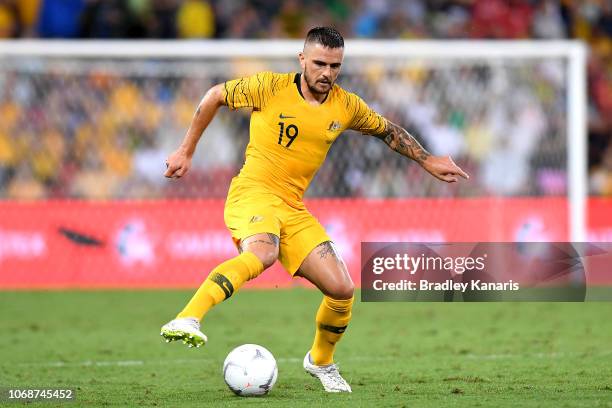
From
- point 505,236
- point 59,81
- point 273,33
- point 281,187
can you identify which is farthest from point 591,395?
point 273,33

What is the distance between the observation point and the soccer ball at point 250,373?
7684 millimetres

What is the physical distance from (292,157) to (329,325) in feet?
3.84

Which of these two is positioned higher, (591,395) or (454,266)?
(454,266)

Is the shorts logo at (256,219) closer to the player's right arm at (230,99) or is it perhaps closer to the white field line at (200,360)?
the player's right arm at (230,99)

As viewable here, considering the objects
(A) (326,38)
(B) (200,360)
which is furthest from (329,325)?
(B) (200,360)

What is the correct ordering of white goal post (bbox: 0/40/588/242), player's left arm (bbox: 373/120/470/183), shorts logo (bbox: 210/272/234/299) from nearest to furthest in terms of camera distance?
shorts logo (bbox: 210/272/234/299) → player's left arm (bbox: 373/120/470/183) → white goal post (bbox: 0/40/588/242)

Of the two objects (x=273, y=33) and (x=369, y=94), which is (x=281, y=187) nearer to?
(x=369, y=94)

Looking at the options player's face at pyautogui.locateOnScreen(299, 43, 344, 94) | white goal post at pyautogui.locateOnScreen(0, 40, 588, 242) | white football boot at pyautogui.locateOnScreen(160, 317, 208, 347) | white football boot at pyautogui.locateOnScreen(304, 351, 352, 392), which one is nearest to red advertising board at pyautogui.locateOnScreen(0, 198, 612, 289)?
white goal post at pyautogui.locateOnScreen(0, 40, 588, 242)

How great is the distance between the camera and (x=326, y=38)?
7680 mm

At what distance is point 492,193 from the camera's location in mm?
16406

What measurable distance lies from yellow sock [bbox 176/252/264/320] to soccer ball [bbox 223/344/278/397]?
60 cm

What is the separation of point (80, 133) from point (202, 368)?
756cm

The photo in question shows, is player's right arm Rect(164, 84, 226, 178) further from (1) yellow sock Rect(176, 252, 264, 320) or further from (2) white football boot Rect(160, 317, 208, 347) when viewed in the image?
(2) white football boot Rect(160, 317, 208, 347)

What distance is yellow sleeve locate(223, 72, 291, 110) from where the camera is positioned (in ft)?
25.7
